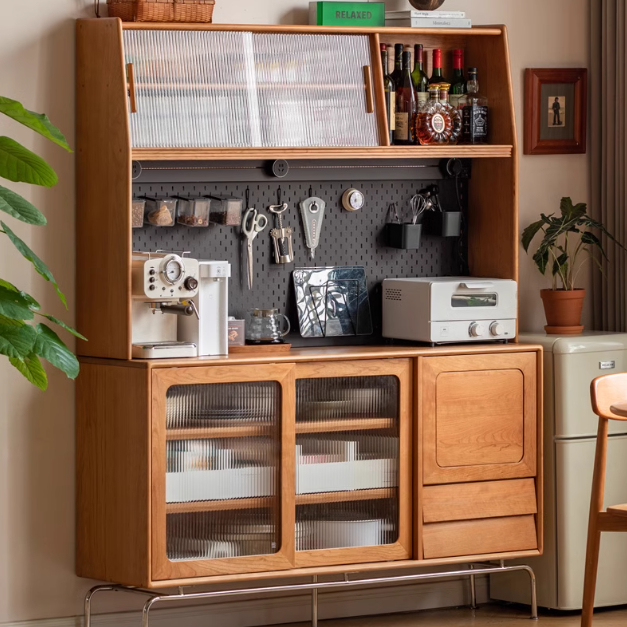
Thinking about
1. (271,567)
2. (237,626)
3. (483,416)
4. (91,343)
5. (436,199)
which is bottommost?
(237,626)

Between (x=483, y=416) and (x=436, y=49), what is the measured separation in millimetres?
1316

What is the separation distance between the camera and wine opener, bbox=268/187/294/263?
4246 mm

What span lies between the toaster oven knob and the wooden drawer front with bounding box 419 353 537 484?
95 mm

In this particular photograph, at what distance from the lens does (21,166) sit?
3027mm

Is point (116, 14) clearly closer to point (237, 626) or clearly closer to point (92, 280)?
point (92, 280)

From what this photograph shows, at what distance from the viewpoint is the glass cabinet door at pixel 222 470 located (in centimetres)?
374

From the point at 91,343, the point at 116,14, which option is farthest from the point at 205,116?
the point at 91,343

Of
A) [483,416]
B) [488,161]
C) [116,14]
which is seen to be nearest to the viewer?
[116,14]

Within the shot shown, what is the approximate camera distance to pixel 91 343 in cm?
394

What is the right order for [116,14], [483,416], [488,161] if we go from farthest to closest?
[488,161] < [483,416] < [116,14]

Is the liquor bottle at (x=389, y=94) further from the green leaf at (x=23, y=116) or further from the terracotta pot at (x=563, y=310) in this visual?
the green leaf at (x=23, y=116)

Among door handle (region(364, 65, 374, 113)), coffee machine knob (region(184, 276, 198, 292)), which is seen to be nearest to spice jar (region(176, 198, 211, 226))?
coffee machine knob (region(184, 276, 198, 292))

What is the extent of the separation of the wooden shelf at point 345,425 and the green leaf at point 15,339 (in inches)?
46.1

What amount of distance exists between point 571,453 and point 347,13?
5.71 feet
